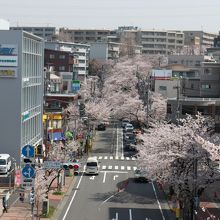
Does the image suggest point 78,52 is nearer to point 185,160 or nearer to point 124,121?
point 124,121

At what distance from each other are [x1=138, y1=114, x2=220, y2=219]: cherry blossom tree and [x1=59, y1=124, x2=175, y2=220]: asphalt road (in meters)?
2.32

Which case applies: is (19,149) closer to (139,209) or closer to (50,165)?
(139,209)

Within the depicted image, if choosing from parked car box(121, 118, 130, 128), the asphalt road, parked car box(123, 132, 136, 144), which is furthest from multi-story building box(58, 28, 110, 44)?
the asphalt road

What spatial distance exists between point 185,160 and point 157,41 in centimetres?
14103

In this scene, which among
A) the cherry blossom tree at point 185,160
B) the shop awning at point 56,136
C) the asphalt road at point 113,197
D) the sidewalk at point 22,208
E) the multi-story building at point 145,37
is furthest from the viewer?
the multi-story building at point 145,37

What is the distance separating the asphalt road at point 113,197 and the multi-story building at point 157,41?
11796 centimetres

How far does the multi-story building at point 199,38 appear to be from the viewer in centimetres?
18412

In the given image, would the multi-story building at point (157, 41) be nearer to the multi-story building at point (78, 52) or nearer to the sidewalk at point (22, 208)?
the multi-story building at point (78, 52)

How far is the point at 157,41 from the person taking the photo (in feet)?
550

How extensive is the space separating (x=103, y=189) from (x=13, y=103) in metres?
9.09

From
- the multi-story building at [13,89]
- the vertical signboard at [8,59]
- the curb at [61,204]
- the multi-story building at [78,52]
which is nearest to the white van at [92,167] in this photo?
the curb at [61,204]

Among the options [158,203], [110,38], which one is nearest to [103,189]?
[158,203]

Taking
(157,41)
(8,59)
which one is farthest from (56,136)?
(157,41)

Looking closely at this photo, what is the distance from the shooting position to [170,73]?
273ft
